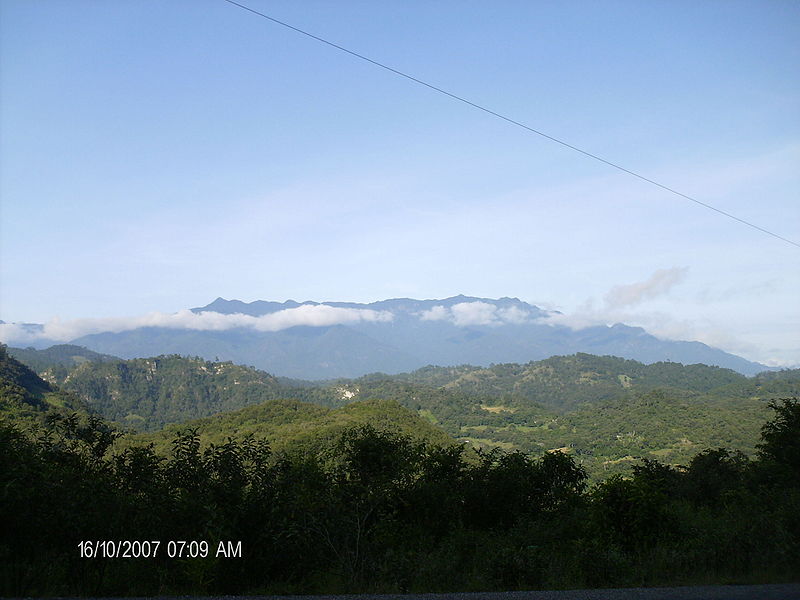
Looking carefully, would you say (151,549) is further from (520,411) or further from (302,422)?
(520,411)

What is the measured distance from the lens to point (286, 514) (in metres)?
6.73

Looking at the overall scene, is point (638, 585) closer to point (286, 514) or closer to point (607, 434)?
point (286, 514)

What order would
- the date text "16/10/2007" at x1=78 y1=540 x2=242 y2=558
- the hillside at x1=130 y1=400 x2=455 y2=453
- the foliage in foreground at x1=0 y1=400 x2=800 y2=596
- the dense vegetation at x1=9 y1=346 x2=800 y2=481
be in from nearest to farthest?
the foliage in foreground at x1=0 y1=400 x2=800 y2=596 < the date text "16/10/2007" at x1=78 y1=540 x2=242 y2=558 < the hillside at x1=130 y1=400 x2=455 y2=453 < the dense vegetation at x1=9 y1=346 x2=800 y2=481

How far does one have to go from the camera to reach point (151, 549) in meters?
6.23

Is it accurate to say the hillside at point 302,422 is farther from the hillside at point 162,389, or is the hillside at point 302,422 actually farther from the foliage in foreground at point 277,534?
the hillside at point 162,389

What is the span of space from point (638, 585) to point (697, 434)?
117482 mm

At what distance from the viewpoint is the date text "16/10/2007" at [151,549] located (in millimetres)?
6035

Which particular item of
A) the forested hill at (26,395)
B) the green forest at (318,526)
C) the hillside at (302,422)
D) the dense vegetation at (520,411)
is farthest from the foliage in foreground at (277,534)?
the forested hill at (26,395)

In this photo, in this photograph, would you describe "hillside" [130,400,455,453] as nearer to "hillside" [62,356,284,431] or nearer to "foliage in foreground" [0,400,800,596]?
"foliage in foreground" [0,400,800,596]

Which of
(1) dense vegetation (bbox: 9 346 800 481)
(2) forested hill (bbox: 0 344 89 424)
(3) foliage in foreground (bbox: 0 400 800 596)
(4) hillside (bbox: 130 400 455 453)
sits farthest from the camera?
(1) dense vegetation (bbox: 9 346 800 481)

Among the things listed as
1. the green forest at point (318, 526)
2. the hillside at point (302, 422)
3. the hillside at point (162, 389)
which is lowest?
the hillside at point (162, 389)

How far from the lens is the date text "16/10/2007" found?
19.8 feet

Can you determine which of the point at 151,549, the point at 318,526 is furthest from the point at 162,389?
the point at 318,526

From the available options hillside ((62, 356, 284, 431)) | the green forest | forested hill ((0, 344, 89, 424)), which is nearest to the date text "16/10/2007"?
the green forest
